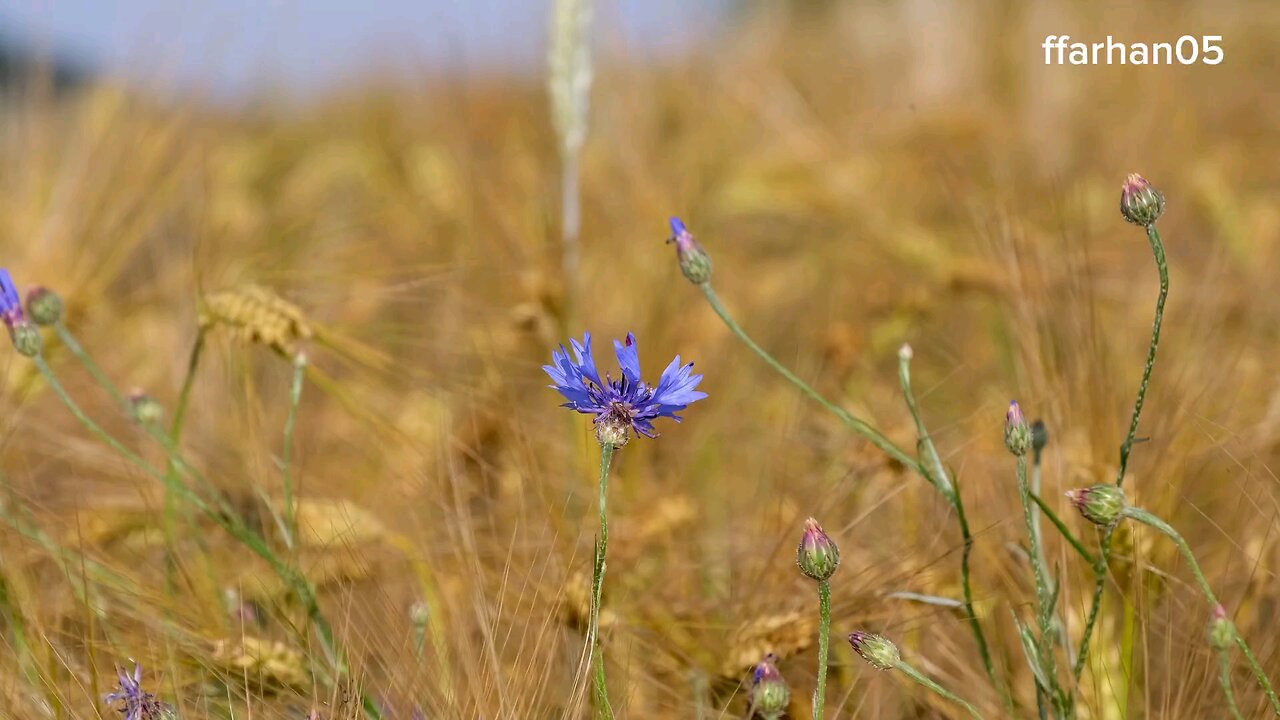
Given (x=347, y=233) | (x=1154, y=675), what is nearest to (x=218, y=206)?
(x=347, y=233)

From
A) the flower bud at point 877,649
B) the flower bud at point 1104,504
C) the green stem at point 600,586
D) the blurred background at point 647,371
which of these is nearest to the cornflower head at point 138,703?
the blurred background at point 647,371

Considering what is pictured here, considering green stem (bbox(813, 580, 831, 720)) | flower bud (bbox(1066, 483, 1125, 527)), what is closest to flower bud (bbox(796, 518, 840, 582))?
green stem (bbox(813, 580, 831, 720))

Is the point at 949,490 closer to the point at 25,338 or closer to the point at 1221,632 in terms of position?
the point at 1221,632

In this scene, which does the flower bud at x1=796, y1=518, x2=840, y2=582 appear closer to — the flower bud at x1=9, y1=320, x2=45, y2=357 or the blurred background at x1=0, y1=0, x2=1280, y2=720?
the blurred background at x1=0, y1=0, x2=1280, y2=720

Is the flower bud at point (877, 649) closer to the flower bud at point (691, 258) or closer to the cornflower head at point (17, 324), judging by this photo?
A: the flower bud at point (691, 258)

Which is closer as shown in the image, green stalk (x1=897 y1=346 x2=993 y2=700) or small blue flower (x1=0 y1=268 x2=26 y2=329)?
green stalk (x1=897 y1=346 x2=993 y2=700)

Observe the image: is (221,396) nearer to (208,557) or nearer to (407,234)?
(208,557)
